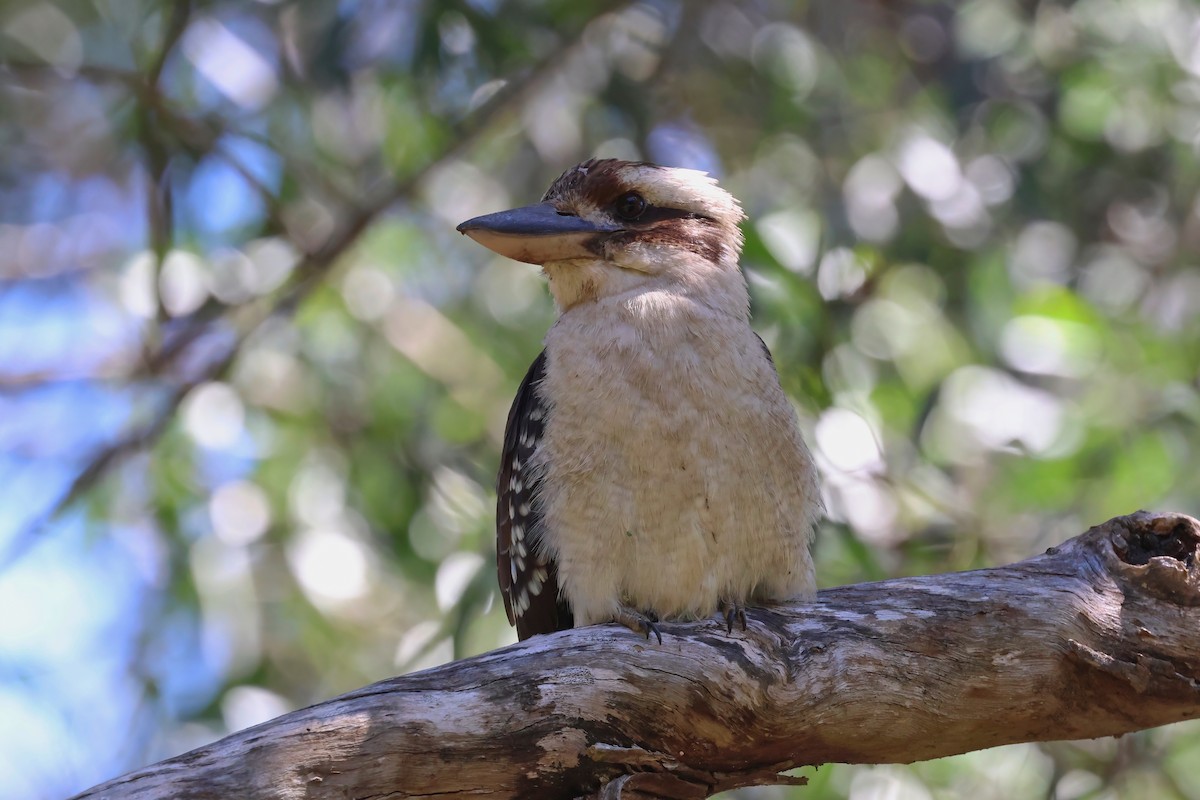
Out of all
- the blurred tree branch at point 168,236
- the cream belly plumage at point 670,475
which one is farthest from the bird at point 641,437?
the blurred tree branch at point 168,236

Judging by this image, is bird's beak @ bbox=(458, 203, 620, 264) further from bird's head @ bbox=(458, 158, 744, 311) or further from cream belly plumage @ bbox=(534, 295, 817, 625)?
cream belly plumage @ bbox=(534, 295, 817, 625)

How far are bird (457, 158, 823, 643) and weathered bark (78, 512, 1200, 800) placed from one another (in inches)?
5.1

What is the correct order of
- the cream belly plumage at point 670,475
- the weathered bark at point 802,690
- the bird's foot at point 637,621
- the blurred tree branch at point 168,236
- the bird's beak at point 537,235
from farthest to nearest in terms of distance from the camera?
the blurred tree branch at point 168,236
the bird's beak at point 537,235
the cream belly plumage at point 670,475
the bird's foot at point 637,621
the weathered bark at point 802,690

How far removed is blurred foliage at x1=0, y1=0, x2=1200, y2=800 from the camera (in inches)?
157

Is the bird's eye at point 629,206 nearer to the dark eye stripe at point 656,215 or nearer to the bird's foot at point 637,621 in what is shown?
the dark eye stripe at point 656,215

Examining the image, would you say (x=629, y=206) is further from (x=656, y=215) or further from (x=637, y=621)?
(x=637, y=621)

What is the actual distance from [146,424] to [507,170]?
173 centimetres

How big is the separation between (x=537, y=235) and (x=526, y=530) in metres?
0.63

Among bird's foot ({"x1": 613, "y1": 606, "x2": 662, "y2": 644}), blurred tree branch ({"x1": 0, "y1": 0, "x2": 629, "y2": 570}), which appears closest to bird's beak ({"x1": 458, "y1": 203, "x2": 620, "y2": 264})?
bird's foot ({"x1": 613, "y1": 606, "x2": 662, "y2": 644})

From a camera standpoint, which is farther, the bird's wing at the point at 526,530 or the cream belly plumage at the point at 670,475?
the bird's wing at the point at 526,530

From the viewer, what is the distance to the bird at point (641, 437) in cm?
248

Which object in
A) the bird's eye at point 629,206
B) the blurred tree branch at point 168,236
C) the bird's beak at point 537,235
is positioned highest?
the blurred tree branch at point 168,236

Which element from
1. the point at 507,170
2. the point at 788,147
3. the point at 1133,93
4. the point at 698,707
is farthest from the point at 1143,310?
the point at 698,707

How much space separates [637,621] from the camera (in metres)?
2.37
